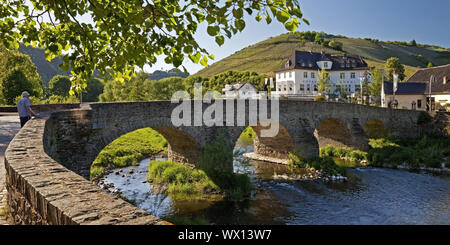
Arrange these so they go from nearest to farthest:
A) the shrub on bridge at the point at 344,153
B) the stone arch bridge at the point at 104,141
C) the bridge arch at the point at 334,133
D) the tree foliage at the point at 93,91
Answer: the stone arch bridge at the point at 104,141, the shrub on bridge at the point at 344,153, the bridge arch at the point at 334,133, the tree foliage at the point at 93,91

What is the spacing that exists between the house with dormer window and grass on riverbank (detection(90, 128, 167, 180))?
24244 millimetres

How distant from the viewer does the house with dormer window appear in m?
50.3

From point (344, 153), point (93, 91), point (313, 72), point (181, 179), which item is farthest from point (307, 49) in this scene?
point (181, 179)

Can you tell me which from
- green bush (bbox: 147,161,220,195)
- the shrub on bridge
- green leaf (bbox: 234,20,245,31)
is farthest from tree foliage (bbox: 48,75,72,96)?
green leaf (bbox: 234,20,245,31)

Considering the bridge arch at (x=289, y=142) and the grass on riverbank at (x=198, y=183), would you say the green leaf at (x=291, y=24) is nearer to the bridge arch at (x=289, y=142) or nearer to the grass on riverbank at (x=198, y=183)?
the grass on riverbank at (x=198, y=183)

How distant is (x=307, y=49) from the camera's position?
100 m

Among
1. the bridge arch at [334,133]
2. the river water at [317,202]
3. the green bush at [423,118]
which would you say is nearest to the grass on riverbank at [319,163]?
the river water at [317,202]

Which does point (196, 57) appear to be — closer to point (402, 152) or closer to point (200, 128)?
point (200, 128)

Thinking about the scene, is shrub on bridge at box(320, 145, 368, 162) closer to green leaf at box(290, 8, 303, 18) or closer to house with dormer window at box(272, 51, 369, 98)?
house with dormer window at box(272, 51, 369, 98)

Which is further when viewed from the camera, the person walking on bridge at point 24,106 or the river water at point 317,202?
the river water at point 317,202

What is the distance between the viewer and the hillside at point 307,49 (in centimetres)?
10262

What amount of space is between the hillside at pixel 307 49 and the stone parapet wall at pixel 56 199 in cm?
9394
